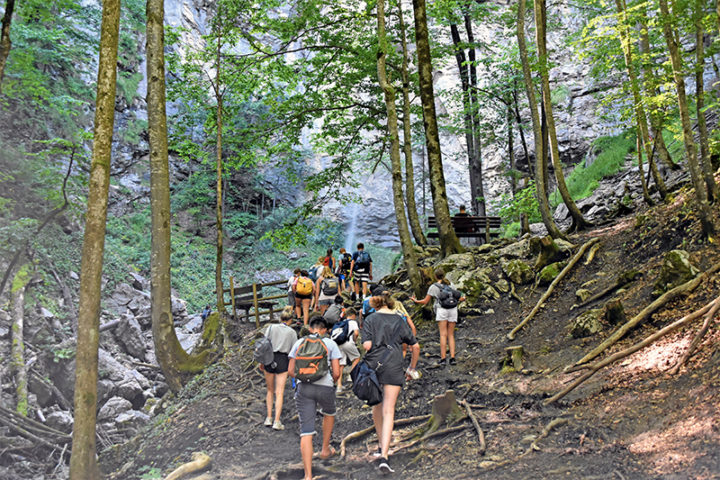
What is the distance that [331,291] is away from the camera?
11.0 metres

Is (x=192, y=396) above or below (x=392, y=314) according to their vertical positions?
below

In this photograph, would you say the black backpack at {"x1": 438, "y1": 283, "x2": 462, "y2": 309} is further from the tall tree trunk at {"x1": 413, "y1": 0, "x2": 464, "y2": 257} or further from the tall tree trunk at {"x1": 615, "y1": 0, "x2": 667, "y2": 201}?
the tall tree trunk at {"x1": 615, "y1": 0, "x2": 667, "y2": 201}

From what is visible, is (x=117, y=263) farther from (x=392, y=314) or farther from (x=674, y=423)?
(x=674, y=423)

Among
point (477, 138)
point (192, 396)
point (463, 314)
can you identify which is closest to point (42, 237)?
point (192, 396)

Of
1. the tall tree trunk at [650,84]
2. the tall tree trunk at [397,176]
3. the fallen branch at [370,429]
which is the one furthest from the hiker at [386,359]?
the tall tree trunk at [650,84]

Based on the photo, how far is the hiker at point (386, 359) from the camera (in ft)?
16.4

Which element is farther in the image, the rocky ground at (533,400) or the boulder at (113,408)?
the boulder at (113,408)

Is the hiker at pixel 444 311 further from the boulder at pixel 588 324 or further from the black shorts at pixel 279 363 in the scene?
the black shorts at pixel 279 363

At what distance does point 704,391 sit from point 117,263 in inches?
953

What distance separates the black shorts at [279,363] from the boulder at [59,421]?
7.06 m

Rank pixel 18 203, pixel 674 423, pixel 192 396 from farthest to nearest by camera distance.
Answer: pixel 18 203 → pixel 192 396 → pixel 674 423

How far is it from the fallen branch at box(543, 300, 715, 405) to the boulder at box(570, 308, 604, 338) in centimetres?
132

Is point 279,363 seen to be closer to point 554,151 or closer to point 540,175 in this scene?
point 540,175

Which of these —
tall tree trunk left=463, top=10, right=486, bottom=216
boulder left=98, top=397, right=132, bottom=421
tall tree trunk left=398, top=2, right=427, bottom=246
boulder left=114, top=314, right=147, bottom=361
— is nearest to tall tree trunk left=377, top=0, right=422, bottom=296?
tall tree trunk left=398, top=2, right=427, bottom=246
